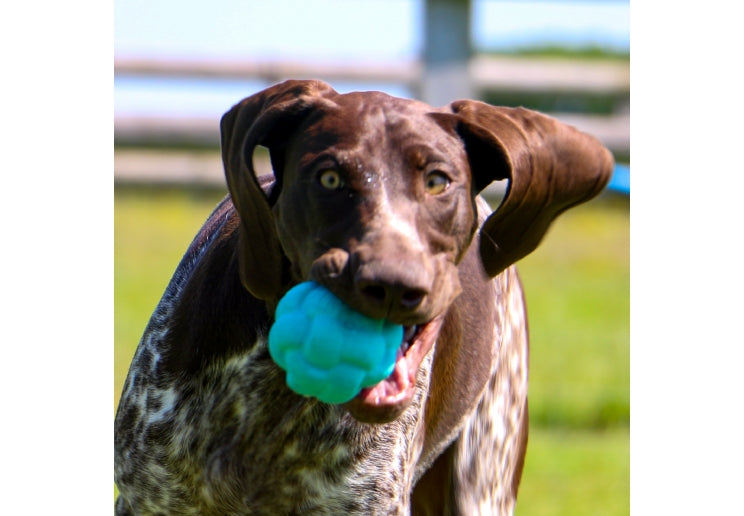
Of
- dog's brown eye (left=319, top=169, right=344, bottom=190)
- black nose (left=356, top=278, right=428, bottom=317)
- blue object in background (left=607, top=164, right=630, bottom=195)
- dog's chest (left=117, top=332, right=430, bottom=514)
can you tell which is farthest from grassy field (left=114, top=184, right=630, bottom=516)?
black nose (left=356, top=278, right=428, bottom=317)

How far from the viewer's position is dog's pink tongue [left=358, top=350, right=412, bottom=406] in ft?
9.04

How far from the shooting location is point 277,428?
128 inches

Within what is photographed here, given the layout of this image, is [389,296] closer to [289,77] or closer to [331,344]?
[331,344]

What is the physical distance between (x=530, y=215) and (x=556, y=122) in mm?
238

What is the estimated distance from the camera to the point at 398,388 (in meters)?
2.81

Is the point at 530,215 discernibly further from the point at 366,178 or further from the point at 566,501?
the point at 566,501

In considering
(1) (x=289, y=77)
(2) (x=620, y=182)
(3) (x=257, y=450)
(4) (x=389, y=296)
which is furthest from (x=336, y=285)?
(1) (x=289, y=77)

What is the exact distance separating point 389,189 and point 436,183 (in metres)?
0.14

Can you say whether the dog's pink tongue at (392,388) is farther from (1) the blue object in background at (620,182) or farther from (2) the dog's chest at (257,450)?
(1) the blue object in background at (620,182)

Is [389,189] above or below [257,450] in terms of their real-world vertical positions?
above

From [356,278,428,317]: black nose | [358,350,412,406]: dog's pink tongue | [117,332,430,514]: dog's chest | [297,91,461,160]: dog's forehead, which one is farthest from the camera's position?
[117,332,430,514]: dog's chest

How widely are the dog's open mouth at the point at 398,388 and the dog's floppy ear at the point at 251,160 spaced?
0.37 m

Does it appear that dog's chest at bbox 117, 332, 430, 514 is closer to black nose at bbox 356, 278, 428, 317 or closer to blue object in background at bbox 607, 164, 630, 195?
black nose at bbox 356, 278, 428, 317

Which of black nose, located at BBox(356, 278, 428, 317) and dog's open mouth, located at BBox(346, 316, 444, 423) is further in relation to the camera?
dog's open mouth, located at BBox(346, 316, 444, 423)
